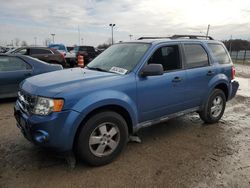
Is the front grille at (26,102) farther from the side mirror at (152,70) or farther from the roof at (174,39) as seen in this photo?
the roof at (174,39)

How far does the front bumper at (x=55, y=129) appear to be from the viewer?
10.4 ft

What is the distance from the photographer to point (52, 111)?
125 inches

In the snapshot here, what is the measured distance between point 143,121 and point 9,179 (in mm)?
2083

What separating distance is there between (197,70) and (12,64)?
5.07 m

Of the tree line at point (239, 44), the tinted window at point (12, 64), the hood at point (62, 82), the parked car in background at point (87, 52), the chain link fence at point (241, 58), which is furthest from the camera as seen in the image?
the tree line at point (239, 44)

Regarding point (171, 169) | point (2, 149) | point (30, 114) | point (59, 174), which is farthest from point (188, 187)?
point (2, 149)

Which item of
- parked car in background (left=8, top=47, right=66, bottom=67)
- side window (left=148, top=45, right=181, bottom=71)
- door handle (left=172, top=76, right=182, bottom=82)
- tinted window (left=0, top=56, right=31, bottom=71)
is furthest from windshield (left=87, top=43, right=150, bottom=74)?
parked car in background (left=8, top=47, right=66, bottom=67)

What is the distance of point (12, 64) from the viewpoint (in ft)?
23.5

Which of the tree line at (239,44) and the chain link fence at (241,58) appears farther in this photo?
the tree line at (239,44)

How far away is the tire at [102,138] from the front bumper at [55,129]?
6.8 inches

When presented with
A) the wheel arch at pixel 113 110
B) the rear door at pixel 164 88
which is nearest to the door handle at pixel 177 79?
the rear door at pixel 164 88

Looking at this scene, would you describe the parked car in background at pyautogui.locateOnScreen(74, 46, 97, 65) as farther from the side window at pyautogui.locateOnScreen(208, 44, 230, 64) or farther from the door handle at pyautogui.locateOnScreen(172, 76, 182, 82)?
the door handle at pyautogui.locateOnScreen(172, 76, 182, 82)

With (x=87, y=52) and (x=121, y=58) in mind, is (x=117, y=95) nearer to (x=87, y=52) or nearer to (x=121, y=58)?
(x=121, y=58)

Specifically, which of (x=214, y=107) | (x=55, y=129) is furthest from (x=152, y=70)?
(x=214, y=107)
